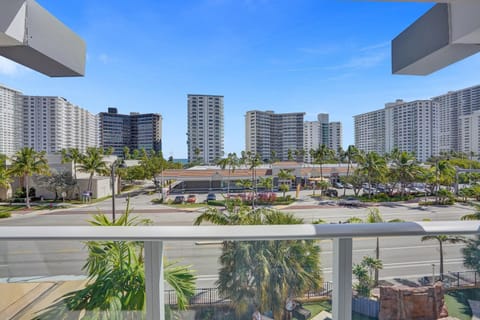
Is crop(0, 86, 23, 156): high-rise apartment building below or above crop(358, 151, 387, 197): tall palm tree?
above

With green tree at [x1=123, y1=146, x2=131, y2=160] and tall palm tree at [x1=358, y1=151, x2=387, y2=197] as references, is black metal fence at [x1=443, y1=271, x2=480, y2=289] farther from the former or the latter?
green tree at [x1=123, y1=146, x2=131, y2=160]

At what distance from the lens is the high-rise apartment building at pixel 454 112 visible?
23.1 feet

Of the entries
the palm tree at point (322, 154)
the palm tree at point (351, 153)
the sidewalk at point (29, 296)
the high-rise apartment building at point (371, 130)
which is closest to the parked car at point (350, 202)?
the palm tree at point (351, 153)

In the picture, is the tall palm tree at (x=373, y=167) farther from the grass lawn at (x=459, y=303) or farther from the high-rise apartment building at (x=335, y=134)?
the grass lawn at (x=459, y=303)

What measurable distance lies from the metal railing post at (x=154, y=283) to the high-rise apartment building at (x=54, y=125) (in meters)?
18.8

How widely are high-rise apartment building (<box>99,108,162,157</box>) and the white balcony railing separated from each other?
21681 mm

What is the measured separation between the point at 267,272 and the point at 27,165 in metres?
16.8

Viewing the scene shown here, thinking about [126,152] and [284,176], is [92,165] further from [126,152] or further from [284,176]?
[284,176]

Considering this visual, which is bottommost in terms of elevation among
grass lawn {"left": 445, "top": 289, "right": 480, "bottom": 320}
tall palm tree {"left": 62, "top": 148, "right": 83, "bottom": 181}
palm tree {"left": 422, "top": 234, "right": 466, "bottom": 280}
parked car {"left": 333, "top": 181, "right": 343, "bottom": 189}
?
parked car {"left": 333, "top": 181, "right": 343, "bottom": 189}

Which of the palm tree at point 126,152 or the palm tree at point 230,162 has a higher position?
the palm tree at point 126,152

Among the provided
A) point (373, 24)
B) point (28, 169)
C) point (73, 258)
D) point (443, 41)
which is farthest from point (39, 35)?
point (28, 169)

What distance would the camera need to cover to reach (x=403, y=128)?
10219 millimetres

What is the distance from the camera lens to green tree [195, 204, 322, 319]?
840mm

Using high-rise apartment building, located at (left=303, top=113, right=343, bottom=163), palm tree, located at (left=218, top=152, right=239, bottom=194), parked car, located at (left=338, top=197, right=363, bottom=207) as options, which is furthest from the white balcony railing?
high-rise apartment building, located at (left=303, top=113, right=343, bottom=163)
